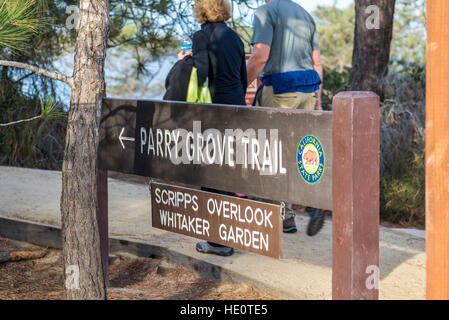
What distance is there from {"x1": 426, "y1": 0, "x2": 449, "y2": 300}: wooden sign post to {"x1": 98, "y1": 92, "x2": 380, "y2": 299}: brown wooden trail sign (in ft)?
0.65

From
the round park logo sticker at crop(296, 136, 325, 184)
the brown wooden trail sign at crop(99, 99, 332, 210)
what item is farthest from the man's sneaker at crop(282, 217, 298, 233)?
the round park logo sticker at crop(296, 136, 325, 184)

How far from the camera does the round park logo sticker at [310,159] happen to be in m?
2.53

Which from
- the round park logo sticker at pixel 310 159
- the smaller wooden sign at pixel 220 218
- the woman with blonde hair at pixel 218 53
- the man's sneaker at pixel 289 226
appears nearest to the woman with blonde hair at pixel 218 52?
the woman with blonde hair at pixel 218 53

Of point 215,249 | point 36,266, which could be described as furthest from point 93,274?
point 36,266

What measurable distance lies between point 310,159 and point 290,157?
0.32ft

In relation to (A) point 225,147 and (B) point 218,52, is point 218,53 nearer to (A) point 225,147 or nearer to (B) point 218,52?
(B) point 218,52

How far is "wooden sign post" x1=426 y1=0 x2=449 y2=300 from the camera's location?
2389 millimetres

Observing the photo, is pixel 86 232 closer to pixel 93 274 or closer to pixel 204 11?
pixel 93 274

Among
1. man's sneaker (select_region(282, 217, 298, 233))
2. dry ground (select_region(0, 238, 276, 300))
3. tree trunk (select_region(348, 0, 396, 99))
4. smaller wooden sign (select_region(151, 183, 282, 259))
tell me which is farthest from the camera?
tree trunk (select_region(348, 0, 396, 99))

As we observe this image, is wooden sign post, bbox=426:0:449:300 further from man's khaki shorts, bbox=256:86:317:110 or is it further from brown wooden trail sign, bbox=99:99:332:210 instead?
man's khaki shorts, bbox=256:86:317:110

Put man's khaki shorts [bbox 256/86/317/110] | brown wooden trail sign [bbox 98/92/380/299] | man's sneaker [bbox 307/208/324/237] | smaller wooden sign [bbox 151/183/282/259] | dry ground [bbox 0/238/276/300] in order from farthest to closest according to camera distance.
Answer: man's sneaker [bbox 307/208/324/237]
man's khaki shorts [bbox 256/86/317/110]
dry ground [bbox 0/238/276/300]
smaller wooden sign [bbox 151/183/282/259]
brown wooden trail sign [bbox 98/92/380/299]

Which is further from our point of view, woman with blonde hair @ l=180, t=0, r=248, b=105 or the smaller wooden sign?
woman with blonde hair @ l=180, t=0, r=248, b=105

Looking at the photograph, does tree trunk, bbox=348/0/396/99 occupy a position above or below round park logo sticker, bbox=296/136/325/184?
above

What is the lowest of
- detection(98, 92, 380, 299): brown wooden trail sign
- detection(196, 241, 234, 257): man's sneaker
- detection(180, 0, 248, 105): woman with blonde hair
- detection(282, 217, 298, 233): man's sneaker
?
detection(196, 241, 234, 257): man's sneaker
